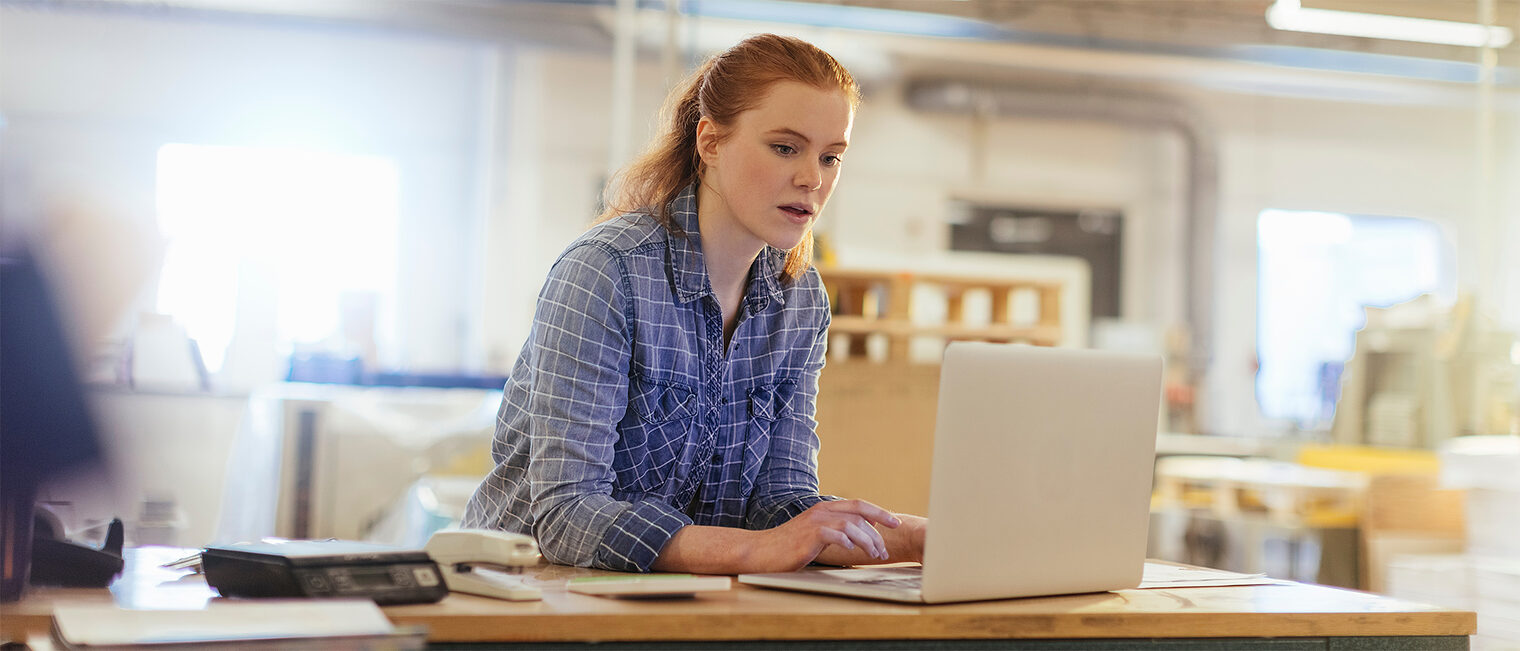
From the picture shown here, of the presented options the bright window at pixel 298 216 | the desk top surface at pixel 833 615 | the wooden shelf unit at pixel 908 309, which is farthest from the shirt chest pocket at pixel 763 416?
the bright window at pixel 298 216

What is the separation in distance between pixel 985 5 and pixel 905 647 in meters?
6.90

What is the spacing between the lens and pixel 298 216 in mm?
8289

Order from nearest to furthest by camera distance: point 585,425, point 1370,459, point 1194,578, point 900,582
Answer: point 900,582
point 585,425
point 1194,578
point 1370,459

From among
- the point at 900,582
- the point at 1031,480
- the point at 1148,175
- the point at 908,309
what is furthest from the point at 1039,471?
the point at 1148,175

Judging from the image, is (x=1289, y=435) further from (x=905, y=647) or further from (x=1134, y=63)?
(x=905, y=647)

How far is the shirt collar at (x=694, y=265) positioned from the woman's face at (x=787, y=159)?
3.1 inches

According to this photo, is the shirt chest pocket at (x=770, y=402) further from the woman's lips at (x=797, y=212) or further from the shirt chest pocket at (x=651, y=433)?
the woman's lips at (x=797, y=212)

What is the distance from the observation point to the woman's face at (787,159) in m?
1.57

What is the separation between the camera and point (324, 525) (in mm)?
4285

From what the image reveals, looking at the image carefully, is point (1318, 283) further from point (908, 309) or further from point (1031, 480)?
point (1031, 480)

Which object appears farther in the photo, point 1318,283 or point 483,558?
point 1318,283

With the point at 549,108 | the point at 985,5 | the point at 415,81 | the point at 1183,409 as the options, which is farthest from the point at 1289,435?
the point at 415,81

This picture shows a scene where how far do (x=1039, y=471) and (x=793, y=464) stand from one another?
20.2 inches

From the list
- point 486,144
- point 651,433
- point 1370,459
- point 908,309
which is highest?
point 486,144
